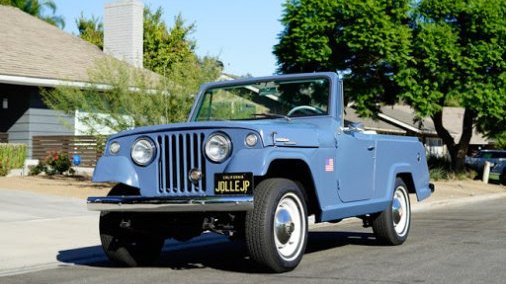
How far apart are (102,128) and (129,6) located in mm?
10907

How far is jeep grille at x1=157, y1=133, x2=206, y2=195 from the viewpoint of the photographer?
712cm

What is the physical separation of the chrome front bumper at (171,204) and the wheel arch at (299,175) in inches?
23.5

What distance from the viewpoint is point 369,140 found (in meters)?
9.08

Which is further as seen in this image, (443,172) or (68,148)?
(443,172)

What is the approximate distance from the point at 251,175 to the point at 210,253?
3.07 meters

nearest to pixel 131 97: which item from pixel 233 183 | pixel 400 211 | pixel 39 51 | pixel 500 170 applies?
pixel 39 51

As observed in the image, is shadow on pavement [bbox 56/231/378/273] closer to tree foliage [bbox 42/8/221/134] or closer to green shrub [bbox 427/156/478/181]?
tree foliage [bbox 42/8/221/134]

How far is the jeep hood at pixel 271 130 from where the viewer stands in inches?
275

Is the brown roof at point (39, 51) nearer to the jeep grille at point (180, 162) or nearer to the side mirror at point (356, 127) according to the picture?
the side mirror at point (356, 127)

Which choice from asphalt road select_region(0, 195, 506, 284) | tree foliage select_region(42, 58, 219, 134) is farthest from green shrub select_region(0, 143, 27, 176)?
asphalt road select_region(0, 195, 506, 284)

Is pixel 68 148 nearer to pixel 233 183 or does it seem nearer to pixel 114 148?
pixel 114 148

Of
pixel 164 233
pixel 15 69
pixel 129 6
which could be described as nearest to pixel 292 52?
pixel 129 6

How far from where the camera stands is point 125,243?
7.98 metres

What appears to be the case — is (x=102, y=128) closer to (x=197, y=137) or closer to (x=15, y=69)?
(x=15, y=69)
